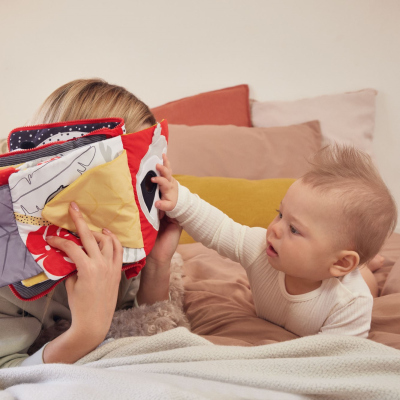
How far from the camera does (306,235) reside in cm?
87

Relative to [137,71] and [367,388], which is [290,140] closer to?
[137,71]

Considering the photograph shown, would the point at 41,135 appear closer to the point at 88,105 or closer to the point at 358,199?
the point at 88,105

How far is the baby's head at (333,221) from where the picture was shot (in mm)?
855

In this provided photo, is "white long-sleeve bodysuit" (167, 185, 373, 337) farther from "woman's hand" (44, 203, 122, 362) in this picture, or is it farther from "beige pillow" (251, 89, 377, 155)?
"beige pillow" (251, 89, 377, 155)

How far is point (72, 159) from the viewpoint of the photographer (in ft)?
2.20

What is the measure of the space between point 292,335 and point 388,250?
672 mm

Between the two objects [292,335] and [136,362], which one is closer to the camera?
[136,362]

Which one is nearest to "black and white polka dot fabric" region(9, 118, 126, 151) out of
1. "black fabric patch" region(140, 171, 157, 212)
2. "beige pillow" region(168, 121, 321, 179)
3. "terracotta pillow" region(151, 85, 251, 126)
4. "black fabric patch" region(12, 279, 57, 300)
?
"black fabric patch" region(140, 171, 157, 212)

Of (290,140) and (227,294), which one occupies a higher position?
(290,140)

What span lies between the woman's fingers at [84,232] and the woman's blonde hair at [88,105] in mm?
218

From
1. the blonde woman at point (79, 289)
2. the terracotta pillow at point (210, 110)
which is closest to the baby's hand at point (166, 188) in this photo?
the blonde woman at point (79, 289)

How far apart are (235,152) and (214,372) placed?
1.15m

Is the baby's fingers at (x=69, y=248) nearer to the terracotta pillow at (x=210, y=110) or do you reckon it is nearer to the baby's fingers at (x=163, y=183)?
the baby's fingers at (x=163, y=183)

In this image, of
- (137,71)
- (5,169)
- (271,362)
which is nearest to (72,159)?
(5,169)
